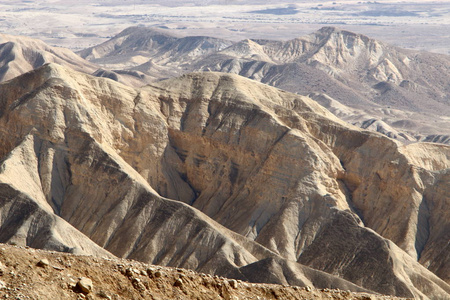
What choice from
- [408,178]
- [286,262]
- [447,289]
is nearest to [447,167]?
[408,178]

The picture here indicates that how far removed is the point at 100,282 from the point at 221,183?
Answer: 173 feet

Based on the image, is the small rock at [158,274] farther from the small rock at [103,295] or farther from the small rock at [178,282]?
the small rock at [103,295]

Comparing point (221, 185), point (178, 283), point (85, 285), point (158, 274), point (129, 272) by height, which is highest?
point (85, 285)

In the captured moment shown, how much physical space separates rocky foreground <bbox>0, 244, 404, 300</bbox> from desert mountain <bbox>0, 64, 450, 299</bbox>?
2698cm

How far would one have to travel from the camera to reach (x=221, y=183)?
7800cm

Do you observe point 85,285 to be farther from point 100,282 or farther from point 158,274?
point 158,274

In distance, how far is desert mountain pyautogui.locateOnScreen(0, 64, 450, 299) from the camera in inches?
2414

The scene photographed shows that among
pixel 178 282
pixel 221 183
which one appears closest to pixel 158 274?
pixel 178 282

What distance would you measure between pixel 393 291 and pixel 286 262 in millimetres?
9351

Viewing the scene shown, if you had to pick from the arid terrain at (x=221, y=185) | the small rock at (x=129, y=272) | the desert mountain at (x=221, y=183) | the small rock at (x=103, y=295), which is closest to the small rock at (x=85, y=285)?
the small rock at (x=103, y=295)

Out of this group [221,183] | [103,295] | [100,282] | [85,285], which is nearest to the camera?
[85,285]

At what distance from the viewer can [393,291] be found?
58.7 meters

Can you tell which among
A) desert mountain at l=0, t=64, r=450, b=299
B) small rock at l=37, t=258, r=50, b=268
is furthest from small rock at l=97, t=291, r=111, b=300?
desert mountain at l=0, t=64, r=450, b=299

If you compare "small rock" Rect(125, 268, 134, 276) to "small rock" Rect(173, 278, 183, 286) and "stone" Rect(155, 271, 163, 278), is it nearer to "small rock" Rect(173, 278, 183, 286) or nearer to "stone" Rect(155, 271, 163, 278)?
"stone" Rect(155, 271, 163, 278)
